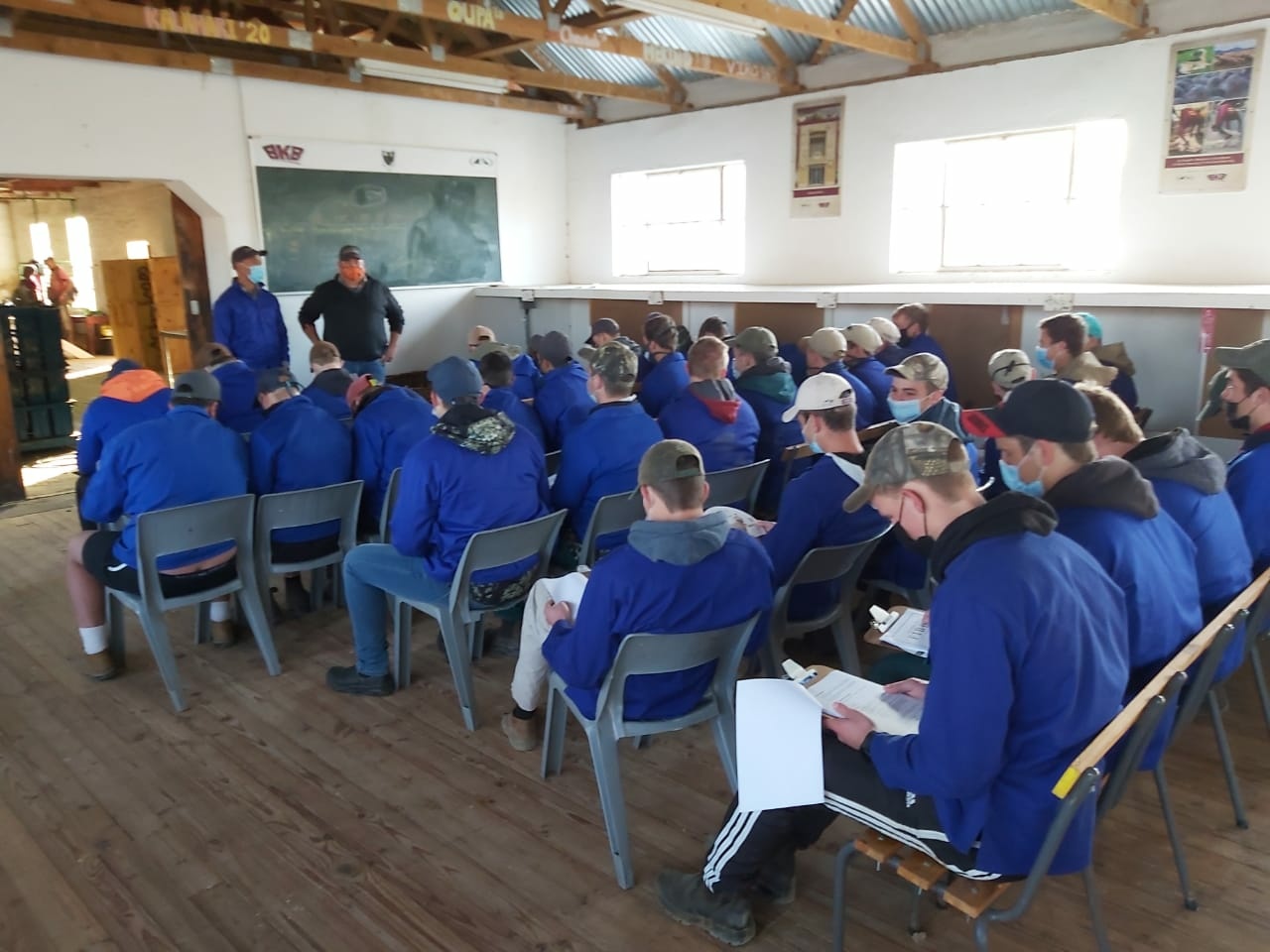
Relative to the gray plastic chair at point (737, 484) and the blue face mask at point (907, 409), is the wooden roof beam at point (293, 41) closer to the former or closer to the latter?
the gray plastic chair at point (737, 484)

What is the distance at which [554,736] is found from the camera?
2773 millimetres

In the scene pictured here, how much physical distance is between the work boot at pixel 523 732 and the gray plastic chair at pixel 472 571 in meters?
0.19

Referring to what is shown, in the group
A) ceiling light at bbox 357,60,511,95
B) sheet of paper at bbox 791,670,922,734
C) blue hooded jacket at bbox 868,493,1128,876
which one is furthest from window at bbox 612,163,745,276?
blue hooded jacket at bbox 868,493,1128,876

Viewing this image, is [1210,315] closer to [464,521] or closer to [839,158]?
[839,158]

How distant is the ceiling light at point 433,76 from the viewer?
7934 millimetres

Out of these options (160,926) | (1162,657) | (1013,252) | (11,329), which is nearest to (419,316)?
(11,329)

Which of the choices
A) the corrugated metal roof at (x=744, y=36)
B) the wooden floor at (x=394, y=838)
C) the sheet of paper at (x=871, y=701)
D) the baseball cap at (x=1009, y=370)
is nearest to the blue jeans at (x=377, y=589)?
the wooden floor at (x=394, y=838)

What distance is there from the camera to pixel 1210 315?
4969 mm

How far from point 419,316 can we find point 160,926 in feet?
23.7

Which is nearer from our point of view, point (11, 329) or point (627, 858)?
point (627, 858)

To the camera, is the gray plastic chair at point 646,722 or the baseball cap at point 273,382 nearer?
the gray plastic chair at point 646,722

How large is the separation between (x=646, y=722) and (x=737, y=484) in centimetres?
152

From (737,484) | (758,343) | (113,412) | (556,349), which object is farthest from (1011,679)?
(113,412)

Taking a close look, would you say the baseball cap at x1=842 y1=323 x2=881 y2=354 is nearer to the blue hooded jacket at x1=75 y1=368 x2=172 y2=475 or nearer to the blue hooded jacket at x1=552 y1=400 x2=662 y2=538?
the blue hooded jacket at x1=552 y1=400 x2=662 y2=538
